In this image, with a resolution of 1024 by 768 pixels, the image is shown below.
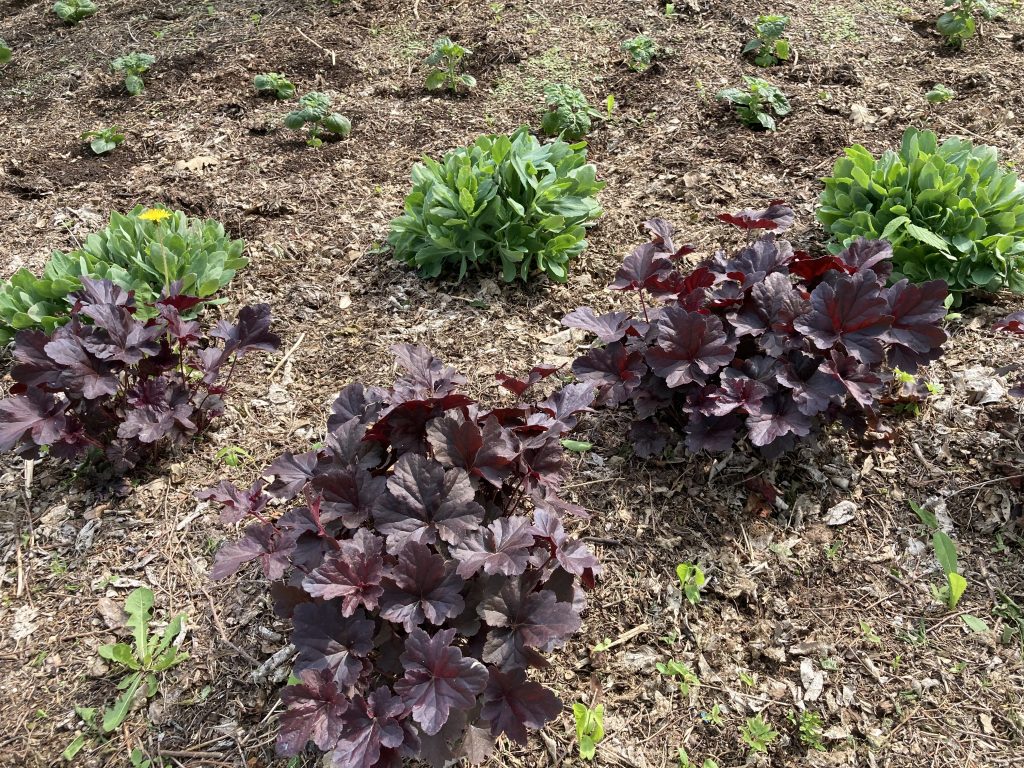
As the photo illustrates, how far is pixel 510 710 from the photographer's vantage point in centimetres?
171

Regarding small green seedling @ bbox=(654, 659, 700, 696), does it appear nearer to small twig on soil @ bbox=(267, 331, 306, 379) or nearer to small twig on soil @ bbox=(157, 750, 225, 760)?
small twig on soil @ bbox=(157, 750, 225, 760)

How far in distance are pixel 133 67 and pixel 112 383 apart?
3626 millimetres

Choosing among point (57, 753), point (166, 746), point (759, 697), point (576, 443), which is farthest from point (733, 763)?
point (57, 753)

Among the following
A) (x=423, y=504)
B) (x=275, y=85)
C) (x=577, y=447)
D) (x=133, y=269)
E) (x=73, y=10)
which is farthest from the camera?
(x=73, y=10)

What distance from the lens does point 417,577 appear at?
5.68 feet

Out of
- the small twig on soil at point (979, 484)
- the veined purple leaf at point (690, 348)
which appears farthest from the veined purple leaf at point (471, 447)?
the small twig on soil at point (979, 484)

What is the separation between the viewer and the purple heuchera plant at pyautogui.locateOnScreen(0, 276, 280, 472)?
2.33 metres

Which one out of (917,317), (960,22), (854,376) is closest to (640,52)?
(960,22)

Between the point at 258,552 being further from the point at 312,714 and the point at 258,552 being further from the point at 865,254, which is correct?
the point at 865,254

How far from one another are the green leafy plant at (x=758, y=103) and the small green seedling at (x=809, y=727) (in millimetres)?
3334

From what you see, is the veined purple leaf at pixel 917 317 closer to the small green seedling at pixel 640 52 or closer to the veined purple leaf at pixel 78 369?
the veined purple leaf at pixel 78 369

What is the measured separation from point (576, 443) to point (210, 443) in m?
1.49

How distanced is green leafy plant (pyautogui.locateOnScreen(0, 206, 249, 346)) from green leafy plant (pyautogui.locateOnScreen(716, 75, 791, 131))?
298 cm

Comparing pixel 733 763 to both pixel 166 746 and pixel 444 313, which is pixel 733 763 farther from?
pixel 444 313
